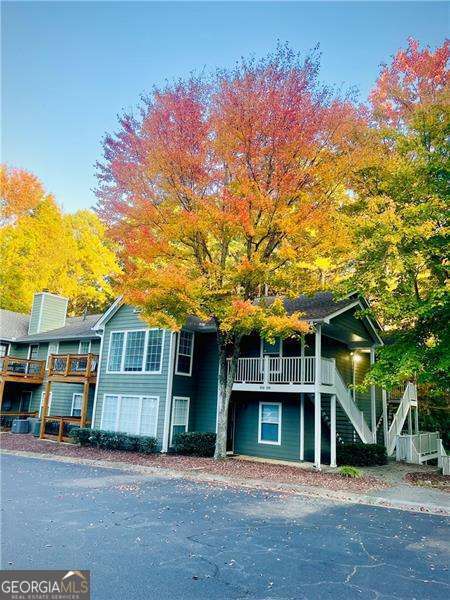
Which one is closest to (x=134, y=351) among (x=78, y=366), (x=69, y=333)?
Result: (x=78, y=366)

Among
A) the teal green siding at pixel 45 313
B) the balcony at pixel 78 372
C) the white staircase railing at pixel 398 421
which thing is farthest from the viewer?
the teal green siding at pixel 45 313

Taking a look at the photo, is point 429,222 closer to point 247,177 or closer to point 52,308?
point 247,177

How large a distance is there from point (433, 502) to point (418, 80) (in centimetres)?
1486

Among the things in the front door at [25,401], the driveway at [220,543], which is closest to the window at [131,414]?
the driveway at [220,543]

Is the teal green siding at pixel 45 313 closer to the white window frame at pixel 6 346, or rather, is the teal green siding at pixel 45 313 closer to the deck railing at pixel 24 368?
the white window frame at pixel 6 346

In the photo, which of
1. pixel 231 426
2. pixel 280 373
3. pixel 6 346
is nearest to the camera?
pixel 280 373

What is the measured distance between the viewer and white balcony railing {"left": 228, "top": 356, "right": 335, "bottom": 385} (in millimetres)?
16344

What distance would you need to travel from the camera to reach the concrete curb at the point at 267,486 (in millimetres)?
9727

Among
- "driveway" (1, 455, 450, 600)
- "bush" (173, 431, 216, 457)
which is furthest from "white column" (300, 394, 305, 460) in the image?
"driveway" (1, 455, 450, 600)

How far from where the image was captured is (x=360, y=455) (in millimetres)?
16562

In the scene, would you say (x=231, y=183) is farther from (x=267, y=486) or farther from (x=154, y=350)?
(x=267, y=486)

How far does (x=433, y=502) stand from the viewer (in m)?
9.98

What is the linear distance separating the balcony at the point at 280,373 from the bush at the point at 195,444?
2.40m

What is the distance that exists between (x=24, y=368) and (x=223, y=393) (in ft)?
55.0
